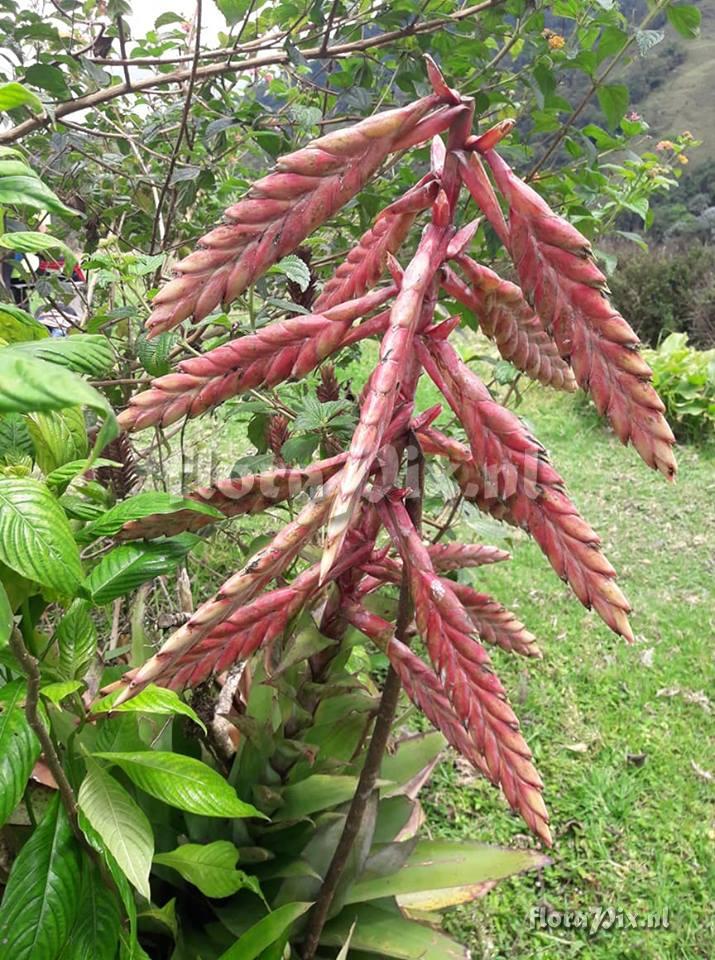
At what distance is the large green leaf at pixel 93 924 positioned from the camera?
2.81 feet

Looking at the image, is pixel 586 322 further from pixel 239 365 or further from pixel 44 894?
pixel 44 894

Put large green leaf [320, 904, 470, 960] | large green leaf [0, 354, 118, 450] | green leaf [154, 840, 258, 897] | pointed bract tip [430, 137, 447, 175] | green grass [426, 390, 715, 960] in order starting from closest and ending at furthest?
large green leaf [0, 354, 118, 450], pointed bract tip [430, 137, 447, 175], green leaf [154, 840, 258, 897], large green leaf [320, 904, 470, 960], green grass [426, 390, 715, 960]

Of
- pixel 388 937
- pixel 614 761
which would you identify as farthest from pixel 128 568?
pixel 614 761

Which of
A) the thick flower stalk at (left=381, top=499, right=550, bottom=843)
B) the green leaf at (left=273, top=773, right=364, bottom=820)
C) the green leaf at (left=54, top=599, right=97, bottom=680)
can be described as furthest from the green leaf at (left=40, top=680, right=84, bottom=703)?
the green leaf at (left=273, top=773, right=364, bottom=820)

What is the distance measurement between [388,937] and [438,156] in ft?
4.28

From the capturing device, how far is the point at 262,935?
1070mm

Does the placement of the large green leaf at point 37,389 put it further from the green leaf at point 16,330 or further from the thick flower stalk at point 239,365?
the green leaf at point 16,330

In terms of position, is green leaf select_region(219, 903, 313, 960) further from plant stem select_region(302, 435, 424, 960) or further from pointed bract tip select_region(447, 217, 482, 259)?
pointed bract tip select_region(447, 217, 482, 259)

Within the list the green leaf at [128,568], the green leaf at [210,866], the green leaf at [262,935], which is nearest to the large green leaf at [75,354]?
the green leaf at [128,568]

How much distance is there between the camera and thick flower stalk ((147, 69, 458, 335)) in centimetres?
59

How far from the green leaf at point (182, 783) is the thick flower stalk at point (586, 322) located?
0.59m

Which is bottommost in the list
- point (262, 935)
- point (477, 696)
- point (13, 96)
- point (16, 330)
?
point (262, 935)

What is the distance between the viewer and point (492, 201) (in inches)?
24.7

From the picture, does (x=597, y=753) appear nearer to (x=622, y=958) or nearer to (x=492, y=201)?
(x=622, y=958)
